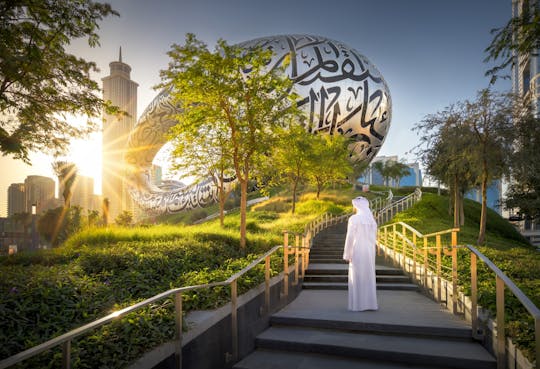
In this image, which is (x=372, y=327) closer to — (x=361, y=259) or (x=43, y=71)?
(x=361, y=259)

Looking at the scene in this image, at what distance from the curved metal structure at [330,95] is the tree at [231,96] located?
27186 mm

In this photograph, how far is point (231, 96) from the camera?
10711 mm

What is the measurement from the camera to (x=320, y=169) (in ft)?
90.7

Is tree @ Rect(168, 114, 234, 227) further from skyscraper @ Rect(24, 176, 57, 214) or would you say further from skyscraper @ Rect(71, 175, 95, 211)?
skyscraper @ Rect(71, 175, 95, 211)

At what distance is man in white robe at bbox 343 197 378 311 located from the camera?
6.59m

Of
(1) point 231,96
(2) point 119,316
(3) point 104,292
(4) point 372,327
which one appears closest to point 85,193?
(1) point 231,96

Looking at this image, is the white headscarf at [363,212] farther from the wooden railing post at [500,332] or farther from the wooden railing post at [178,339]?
the wooden railing post at [178,339]

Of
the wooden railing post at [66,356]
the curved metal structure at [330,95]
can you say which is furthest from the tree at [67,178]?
the wooden railing post at [66,356]

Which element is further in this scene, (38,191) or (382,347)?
(38,191)

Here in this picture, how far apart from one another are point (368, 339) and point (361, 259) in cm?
172

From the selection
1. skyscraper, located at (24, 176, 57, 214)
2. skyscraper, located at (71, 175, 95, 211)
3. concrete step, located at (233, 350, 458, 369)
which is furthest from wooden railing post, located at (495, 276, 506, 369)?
skyscraper, located at (71, 175, 95, 211)

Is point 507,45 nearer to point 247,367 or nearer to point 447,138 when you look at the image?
point 247,367

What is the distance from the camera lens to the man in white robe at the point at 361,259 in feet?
21.6

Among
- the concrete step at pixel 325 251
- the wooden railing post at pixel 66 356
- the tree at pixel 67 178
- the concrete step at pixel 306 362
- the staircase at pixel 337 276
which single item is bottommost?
the concrete step at pixel 306 362
